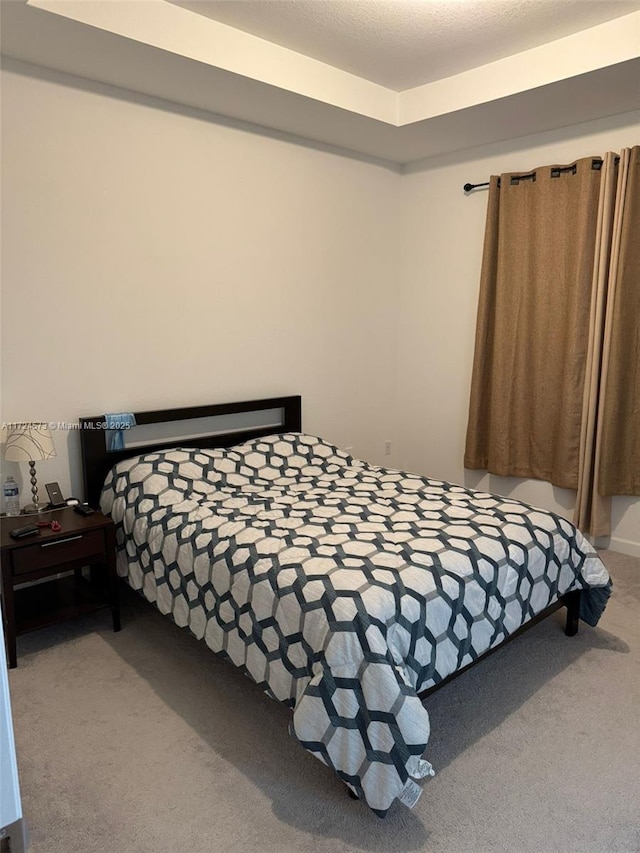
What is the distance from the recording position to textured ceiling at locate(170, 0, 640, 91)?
270cm

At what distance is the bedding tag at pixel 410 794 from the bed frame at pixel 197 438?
805 mm

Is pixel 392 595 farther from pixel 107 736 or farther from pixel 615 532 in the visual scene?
pixel 615 532

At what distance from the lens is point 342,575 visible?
2.09 meters

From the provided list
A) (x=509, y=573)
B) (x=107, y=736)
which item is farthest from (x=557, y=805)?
(x=107, y=736)

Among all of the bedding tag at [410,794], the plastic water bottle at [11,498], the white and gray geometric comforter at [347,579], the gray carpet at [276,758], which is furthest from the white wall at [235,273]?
the bedding tag at [410,794]

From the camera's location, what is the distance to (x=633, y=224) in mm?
3439

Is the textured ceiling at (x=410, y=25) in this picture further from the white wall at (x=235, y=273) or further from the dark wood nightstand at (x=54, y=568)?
the dark wood nightstand at (x=54, y=568)

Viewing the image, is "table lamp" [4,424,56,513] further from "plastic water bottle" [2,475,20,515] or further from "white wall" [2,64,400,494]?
"white wall" [2,64,400,494]

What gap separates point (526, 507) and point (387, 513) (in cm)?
63

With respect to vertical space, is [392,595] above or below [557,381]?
below

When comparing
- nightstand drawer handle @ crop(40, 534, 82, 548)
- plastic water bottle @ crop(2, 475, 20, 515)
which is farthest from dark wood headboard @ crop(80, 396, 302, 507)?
nightstand drawer handle @ crop(40, 534, 82, 548)

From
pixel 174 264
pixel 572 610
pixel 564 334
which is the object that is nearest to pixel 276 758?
pixel 572 610

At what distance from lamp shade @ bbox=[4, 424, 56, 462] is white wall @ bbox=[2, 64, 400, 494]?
0.20 meters

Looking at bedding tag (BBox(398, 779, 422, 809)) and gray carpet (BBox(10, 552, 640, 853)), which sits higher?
bedding tag (BBox(398, 779, 422, 809))
